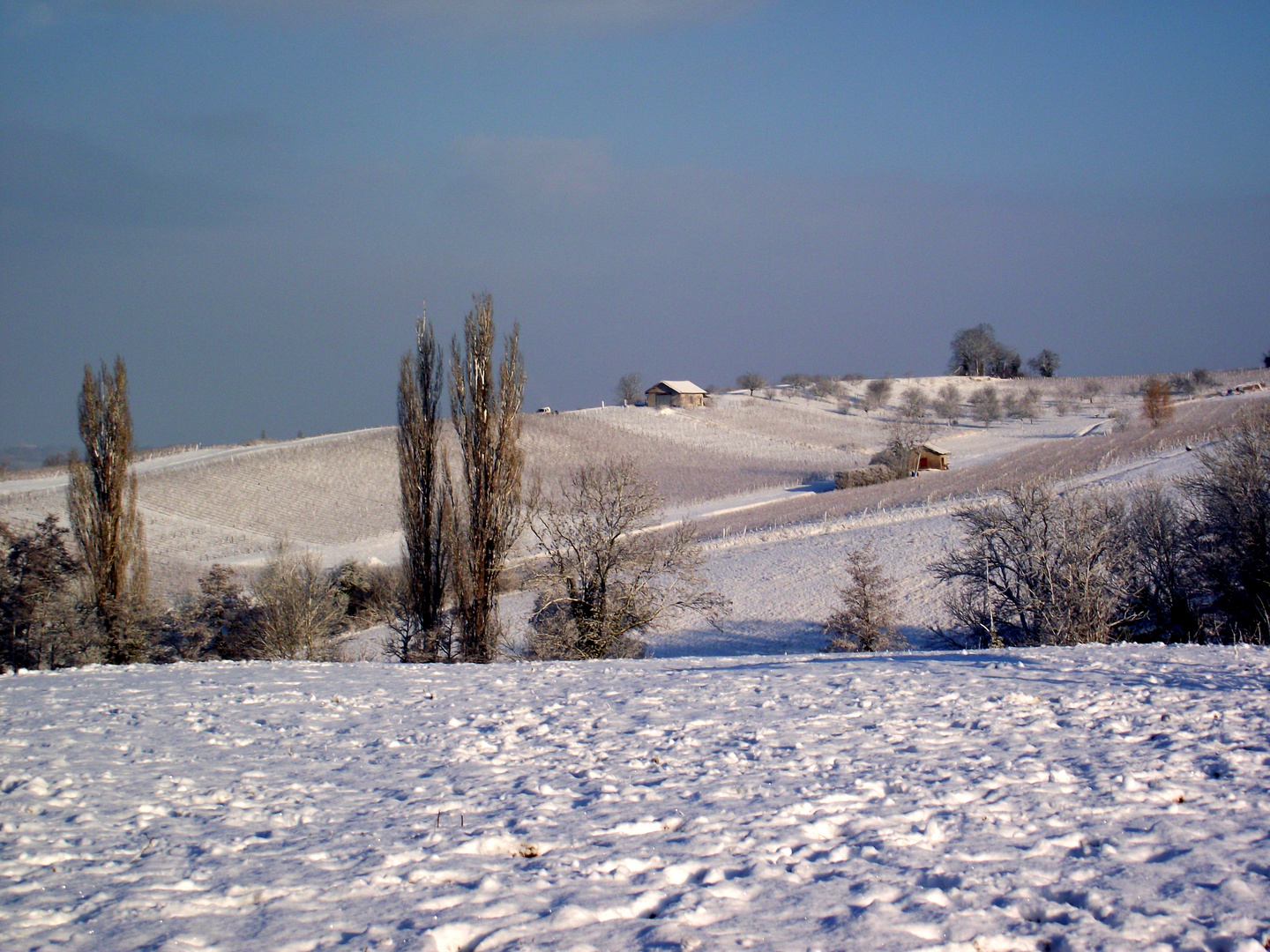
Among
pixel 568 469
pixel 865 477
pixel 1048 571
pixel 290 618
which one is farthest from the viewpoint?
pixel 568 469

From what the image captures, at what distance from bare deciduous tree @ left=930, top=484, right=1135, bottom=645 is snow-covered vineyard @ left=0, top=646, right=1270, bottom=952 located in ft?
32.5

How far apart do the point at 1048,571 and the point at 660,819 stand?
17386 mm

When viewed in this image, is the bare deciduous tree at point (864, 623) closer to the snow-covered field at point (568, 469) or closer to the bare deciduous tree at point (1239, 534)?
the bare deciduous tree at point (1239, 534)

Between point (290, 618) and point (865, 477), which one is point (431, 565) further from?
point (865, 477)

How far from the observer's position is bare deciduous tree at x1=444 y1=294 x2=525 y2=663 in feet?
63.3

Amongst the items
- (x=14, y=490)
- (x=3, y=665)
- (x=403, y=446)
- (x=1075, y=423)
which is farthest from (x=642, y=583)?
(x=1075, y=423)

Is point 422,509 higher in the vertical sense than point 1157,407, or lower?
lower

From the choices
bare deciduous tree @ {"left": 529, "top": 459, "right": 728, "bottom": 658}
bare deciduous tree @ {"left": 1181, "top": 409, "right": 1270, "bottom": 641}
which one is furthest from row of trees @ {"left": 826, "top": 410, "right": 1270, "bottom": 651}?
bare deciduous tree @ {"left": 529, "top": 459, "right": 728, "bottom": 658}

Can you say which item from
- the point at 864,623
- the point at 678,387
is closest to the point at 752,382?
the point at 678,387

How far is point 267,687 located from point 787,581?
878 inches

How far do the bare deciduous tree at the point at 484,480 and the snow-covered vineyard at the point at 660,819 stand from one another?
31.4 ft

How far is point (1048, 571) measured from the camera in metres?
19.9

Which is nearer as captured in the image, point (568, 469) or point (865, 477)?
point (865, 477)

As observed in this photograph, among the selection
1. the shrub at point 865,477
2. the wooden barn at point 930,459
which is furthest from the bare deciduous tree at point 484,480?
the wooden barn at point 930,459
